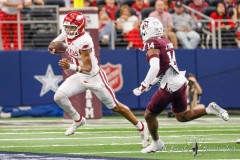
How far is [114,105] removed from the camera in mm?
14445

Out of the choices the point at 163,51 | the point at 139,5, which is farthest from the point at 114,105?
the point at 139,5

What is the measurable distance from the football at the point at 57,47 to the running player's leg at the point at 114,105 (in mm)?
689

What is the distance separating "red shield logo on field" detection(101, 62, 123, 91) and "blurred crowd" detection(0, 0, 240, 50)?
0.55m

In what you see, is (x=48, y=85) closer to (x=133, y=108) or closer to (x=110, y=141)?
(x=133, y=108)

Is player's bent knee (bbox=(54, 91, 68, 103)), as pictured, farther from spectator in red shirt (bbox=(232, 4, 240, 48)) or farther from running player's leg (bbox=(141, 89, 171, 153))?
spectator in red shirt (bbox=(232, 4, 240, 48))

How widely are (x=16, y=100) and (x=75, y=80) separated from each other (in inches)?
255

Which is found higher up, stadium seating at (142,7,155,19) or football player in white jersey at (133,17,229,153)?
stadium seating at (142,7,155,19)

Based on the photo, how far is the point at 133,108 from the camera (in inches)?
867

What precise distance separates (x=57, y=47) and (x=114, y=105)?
1330 mm

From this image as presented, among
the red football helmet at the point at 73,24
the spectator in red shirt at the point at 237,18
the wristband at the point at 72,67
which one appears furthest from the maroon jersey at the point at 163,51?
the spectator in red shirt at the point at 237,18

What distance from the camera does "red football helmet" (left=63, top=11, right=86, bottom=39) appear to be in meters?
14.7

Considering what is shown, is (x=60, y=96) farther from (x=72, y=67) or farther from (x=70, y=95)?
(x=72, y=67)

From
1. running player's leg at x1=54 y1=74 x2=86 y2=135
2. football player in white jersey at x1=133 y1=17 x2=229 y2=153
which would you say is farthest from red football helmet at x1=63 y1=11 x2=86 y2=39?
football player in white jersey at x1=133 y1=17 x2=229 y2=153

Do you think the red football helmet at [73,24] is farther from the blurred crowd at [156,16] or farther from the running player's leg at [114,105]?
the blurred crowd at [156,16]
